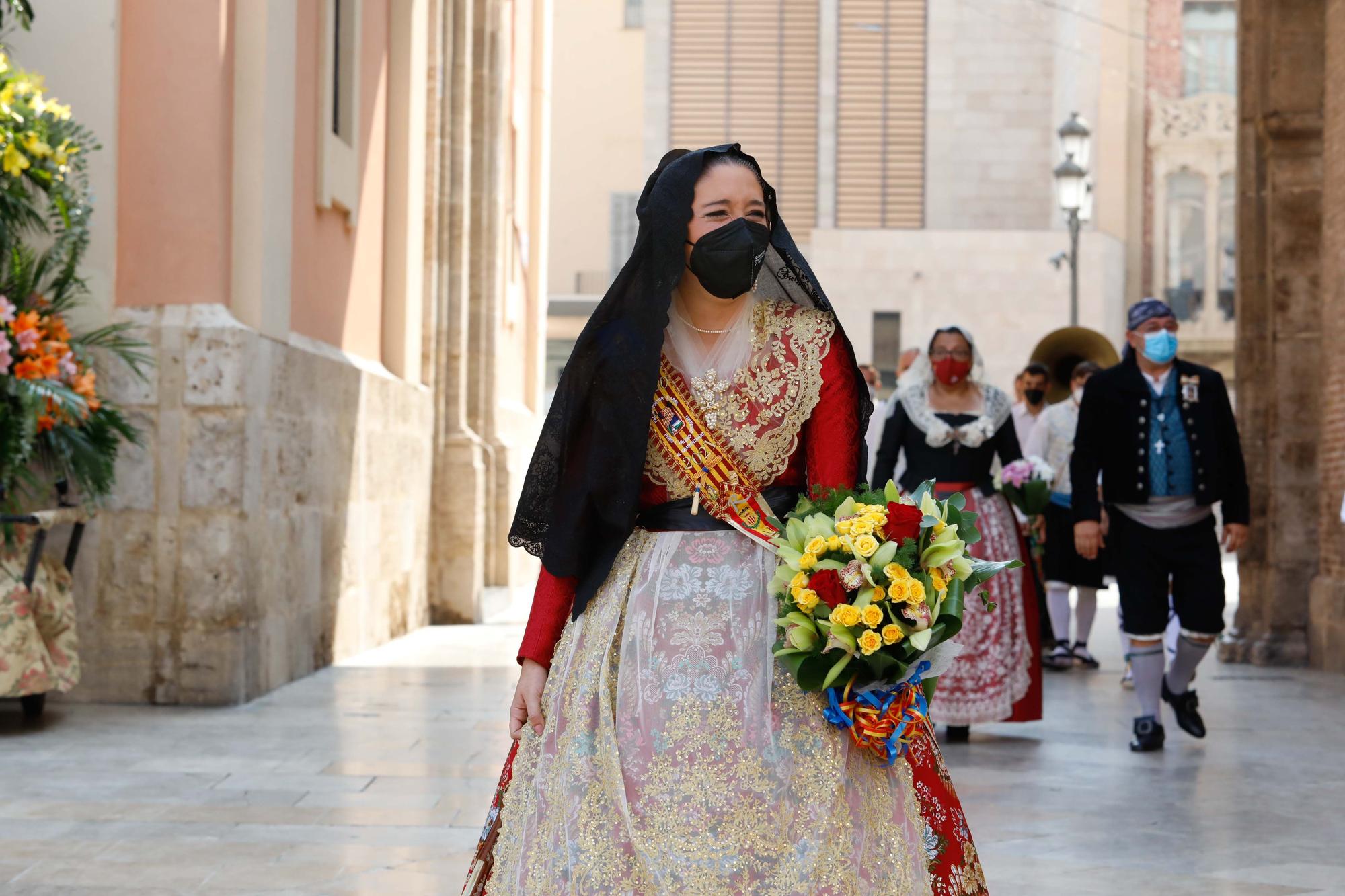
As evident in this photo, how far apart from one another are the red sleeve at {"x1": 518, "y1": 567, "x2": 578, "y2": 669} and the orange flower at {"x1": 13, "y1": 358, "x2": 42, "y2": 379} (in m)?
5.15

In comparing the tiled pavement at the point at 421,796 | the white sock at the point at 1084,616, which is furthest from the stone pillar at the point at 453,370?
the white sock at the point at 1084,616

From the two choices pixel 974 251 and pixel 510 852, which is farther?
pixel 974 251

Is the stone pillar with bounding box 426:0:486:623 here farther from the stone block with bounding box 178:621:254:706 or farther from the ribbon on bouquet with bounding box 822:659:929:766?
the ribbon on bouquet with bounding box 822:659:929:766

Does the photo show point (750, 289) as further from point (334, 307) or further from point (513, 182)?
point (513, 182)

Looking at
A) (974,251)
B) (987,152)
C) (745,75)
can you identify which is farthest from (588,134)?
(974,251)

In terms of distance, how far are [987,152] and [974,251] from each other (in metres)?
4.59

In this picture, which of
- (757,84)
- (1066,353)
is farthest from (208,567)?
(757,84)

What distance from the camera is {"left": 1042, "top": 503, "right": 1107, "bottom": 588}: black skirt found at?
11.5m

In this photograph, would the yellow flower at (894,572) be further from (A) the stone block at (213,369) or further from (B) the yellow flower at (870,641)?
(A) the stone block at (213,369)

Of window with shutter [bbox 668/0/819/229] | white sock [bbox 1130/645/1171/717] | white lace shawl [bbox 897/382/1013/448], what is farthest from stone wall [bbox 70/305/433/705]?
window with shutter [bbox 668/0/819/229]

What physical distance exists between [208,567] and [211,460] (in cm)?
55

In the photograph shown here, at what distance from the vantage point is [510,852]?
3.35m

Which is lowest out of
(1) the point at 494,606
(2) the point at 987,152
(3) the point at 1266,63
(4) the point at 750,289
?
(1) the point at 494,606

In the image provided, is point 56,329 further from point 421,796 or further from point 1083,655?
point 1083,655
